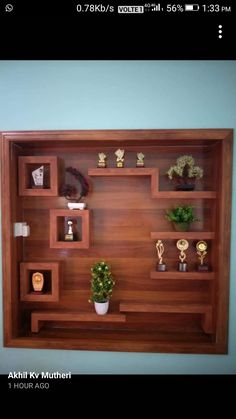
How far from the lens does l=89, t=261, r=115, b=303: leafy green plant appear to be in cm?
151

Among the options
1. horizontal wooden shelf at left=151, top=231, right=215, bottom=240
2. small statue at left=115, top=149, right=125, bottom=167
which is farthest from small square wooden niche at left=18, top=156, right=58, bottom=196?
horizontal wooden shelf at left=151, top=231, right=215, bottom=240

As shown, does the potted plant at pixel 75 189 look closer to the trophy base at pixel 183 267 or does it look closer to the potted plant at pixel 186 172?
the potted plant at pixel 186 172

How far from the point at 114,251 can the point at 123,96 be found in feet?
3.28

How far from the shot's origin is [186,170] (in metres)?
1.51

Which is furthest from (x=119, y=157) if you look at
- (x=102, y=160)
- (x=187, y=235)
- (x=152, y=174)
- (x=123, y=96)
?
(x=187, y=235)

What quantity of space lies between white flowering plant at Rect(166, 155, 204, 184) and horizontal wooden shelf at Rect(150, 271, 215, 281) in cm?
59

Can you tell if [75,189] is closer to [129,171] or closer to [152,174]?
[129,171]

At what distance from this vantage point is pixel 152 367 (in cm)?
143
